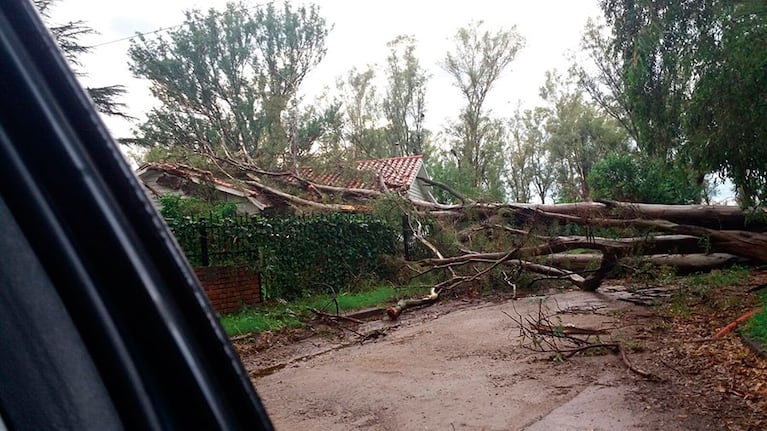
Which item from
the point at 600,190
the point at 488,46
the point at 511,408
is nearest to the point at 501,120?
the point at 488,46

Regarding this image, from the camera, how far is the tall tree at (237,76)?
1944 centimetres

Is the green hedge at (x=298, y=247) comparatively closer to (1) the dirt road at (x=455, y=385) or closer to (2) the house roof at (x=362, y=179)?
(2) the house roof at (x=362, y=179)

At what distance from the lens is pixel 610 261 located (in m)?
9.43

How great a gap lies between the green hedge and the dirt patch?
225cm

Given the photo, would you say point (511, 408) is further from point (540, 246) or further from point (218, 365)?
point (540, 246)

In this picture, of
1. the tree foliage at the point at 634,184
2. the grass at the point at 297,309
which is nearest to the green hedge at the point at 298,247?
the grass at the point at 297,309

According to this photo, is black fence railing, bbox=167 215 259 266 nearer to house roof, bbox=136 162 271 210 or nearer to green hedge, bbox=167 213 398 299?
green hedge, bbox=167 213 398 299

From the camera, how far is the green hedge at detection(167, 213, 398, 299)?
8930 millimetres

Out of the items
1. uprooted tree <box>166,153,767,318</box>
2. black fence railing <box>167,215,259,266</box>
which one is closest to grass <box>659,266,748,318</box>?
uprooted tree <box>166,153,767,318</box>

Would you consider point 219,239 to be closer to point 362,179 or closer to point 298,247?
point 298,247

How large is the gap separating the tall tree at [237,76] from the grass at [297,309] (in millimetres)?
8868

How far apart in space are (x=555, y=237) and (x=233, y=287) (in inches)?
235

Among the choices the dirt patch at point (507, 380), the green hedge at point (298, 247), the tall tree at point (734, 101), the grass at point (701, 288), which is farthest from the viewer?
the green hedge at point (298, 247)

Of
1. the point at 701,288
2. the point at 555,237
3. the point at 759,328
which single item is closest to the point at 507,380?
the point at 759,328
